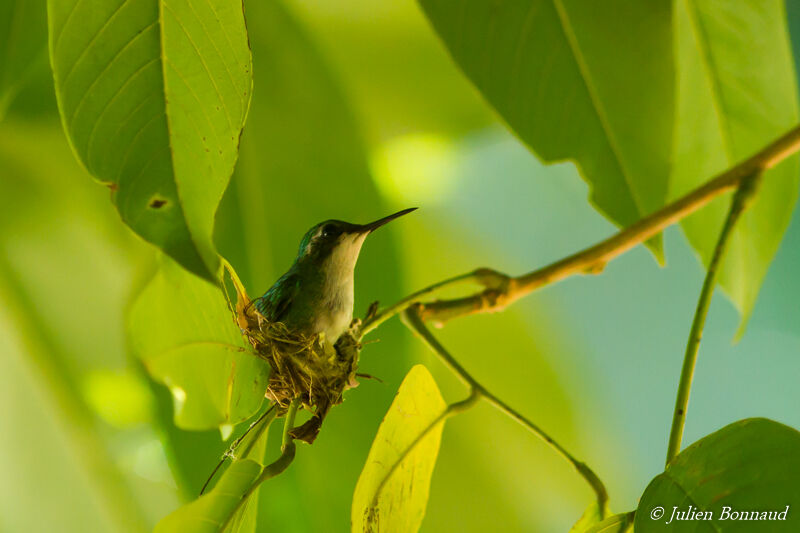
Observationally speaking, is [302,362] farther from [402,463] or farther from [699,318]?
[699,318]

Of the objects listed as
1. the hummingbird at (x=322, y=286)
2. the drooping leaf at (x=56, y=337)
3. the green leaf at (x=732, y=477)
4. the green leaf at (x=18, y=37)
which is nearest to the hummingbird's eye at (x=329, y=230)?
the hummingbird at (x=322, y=286)

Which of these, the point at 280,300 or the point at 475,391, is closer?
the point at 475,391

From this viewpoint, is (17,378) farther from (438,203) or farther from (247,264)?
(438,203)

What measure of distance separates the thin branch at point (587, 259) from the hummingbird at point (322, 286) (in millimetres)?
544

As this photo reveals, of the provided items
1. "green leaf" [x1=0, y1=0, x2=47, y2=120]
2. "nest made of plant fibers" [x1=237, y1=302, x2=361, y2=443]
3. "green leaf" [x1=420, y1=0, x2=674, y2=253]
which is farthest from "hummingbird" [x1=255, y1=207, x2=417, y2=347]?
"green leaf" [x1=0, y1=0, x2=47, y2=120]

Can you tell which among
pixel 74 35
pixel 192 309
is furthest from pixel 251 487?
pixel 74 35

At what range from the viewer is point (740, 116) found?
1093 millimetres

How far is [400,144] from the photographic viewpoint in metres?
2.18

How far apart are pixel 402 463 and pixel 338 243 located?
0.73 metres

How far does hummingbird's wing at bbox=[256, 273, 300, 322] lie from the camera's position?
1407 millimetres

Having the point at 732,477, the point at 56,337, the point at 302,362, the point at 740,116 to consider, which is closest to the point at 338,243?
the point at 302,362

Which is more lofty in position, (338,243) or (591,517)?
(338,243)

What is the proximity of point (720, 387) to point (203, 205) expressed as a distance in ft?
6.08

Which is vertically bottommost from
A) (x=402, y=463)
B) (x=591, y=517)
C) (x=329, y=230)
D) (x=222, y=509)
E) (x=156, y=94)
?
(x=591, y=517)
